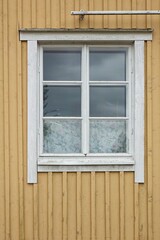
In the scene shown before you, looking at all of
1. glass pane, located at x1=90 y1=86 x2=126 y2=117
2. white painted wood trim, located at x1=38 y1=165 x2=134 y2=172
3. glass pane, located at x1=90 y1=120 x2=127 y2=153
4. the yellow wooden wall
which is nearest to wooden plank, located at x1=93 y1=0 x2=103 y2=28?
the yellow wooden wall

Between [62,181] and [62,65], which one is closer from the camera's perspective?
[62,181]

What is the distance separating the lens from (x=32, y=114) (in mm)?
5836

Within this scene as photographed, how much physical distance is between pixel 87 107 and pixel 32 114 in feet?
2.53

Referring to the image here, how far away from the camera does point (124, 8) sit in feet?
19.3

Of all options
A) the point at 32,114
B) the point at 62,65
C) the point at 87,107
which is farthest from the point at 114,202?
the point at 62,65

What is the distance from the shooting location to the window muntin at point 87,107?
236 inches

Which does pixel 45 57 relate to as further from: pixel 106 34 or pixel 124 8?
pixel 124 8

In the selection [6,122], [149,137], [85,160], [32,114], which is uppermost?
[32,114]

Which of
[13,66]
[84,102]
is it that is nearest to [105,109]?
[84,102]

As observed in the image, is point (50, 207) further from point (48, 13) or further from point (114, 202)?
point (48, 13)

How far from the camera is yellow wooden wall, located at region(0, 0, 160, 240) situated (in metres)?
5.84

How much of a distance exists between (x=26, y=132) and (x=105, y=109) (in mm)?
1151

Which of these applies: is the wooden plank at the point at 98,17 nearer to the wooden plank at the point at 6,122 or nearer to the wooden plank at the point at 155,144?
the wooden plank at the point at 155,144

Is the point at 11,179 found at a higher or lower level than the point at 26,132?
lower
